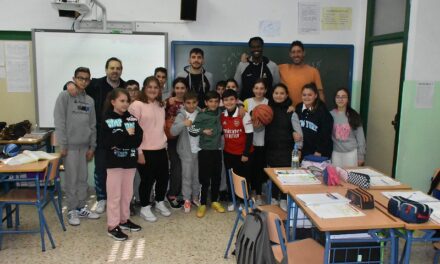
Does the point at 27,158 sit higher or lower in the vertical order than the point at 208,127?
lower

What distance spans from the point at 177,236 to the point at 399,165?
2.46 meters

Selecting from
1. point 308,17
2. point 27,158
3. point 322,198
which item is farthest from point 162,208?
point 308,17

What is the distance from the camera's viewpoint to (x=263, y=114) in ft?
12.1

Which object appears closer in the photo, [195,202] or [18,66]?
[195,202]

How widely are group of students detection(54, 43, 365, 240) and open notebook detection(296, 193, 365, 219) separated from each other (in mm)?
1310

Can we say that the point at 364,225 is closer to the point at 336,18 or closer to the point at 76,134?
the point at 76,134

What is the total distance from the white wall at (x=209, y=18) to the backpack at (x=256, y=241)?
→ 10.5 feet

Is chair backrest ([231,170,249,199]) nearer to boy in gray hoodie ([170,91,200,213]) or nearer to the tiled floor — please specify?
the tiled floor

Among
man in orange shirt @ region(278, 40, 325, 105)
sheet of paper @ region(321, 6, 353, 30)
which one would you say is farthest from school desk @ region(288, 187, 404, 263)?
sheet of paper @ region(321, 6, 353, 30)

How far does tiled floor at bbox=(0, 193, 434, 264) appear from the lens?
3.01m

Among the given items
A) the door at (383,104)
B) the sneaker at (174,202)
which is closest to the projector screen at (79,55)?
the sneaker at (174,202)

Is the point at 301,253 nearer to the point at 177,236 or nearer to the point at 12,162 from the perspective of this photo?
the point at 177,236

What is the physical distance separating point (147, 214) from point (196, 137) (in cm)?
93

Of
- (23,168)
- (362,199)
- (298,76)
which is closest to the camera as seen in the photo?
(362,199)
